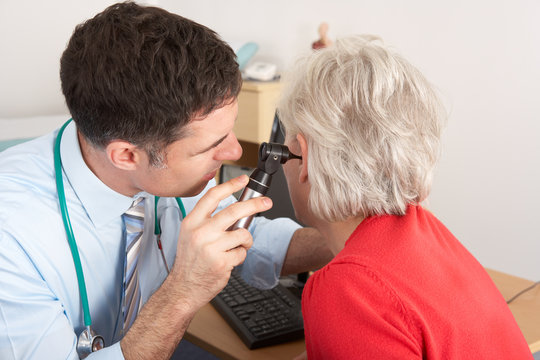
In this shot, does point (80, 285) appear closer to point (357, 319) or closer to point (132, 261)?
point (132, 261)

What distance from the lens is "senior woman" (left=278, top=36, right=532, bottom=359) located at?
856 mm

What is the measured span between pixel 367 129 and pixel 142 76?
0.50 metres

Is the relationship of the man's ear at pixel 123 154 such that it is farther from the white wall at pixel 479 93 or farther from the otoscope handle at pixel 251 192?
the white wall at pixel 479 93

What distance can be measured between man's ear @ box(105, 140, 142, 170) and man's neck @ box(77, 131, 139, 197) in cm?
4

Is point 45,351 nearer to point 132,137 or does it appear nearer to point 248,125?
point 132,137

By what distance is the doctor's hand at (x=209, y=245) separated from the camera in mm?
1064

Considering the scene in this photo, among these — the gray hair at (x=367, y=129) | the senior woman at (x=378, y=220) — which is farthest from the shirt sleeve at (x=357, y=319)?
the gray hair at (x=367, y=129)

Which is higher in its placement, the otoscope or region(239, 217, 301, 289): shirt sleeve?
the otoscope

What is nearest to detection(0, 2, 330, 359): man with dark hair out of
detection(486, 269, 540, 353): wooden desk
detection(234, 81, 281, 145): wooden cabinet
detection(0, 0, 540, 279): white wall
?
detection(486, 269, 540, 353): wooden desk

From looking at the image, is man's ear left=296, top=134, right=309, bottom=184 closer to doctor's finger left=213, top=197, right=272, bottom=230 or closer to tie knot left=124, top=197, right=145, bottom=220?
doctor's finger left=213, top=197, right=272, bottom=230

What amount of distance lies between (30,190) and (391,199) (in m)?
0.80

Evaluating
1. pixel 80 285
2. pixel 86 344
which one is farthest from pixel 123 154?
pixel 86 344

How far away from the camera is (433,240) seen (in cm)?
98

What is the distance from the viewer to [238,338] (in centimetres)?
127
